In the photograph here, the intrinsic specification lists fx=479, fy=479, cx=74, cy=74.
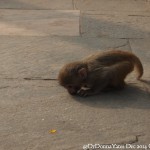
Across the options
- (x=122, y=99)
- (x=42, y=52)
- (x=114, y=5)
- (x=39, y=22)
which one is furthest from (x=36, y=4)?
(x=122, y=99)

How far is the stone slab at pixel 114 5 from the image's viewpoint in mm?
10797

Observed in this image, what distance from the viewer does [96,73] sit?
20.7 feet

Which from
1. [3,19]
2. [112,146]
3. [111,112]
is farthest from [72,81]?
[3,19]

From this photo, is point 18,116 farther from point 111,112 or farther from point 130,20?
point 130,20

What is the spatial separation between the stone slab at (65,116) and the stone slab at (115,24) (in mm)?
2369

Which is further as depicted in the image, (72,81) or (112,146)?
(72,81)

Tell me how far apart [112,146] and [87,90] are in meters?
1.40

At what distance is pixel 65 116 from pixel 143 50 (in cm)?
277

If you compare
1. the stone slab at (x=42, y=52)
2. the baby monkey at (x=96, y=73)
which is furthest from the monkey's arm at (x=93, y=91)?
the stone slab at (x=42, y=52)

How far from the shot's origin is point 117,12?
10.5 metres

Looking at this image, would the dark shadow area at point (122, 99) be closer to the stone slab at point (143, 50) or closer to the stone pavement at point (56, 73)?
the stone pavement at point (56, 73)

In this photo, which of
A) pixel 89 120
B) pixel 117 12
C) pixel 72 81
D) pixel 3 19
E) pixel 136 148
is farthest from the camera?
pixel 117 12

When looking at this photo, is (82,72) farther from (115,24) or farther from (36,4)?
(36,4)

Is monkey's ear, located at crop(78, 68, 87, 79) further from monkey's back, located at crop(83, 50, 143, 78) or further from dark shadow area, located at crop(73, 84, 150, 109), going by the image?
dark shadow area, located at crop(73, 84, 150, 109)
